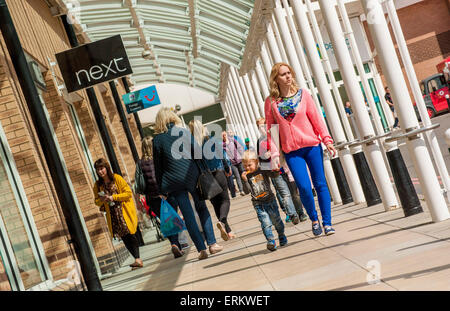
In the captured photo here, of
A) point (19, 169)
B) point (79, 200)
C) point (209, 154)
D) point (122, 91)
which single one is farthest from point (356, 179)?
point (122, 91)


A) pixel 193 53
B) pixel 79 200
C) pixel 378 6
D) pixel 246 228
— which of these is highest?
pixel 193 53

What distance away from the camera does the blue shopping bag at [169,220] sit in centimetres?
886

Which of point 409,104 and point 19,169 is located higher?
point 19,169

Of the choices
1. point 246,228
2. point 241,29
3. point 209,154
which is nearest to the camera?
point 209,154

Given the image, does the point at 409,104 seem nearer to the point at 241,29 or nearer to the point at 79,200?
the point at 79,200

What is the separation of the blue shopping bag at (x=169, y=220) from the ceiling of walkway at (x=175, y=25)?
257 inches

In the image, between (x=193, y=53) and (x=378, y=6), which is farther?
(x=193, y=53)

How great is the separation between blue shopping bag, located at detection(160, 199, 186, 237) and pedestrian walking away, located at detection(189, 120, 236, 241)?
497 mm

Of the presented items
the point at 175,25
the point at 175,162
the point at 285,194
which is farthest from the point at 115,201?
the point at 175,25

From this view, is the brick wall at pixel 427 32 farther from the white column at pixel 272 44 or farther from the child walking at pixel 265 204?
the child walking at pixel 265 204

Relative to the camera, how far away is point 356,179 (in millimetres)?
9211

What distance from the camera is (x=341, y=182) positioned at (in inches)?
385

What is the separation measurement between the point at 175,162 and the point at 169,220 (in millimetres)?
903

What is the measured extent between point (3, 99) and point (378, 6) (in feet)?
14.7
